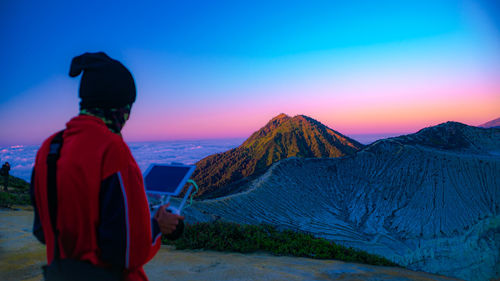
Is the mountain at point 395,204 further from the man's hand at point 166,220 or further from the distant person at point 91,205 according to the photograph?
the distant person at point 91,205

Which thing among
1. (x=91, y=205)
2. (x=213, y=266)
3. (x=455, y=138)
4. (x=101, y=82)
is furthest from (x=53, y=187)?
(x=455, y=138)

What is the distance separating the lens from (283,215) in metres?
12.9

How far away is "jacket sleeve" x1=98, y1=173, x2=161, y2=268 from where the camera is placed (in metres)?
1.43

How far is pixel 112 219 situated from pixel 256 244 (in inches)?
250

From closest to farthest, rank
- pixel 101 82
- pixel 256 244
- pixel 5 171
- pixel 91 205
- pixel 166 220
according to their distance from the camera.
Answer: pixel 91 205, pixel 101 82, pixel 166 220, pixel 256 244, pixel 5 171

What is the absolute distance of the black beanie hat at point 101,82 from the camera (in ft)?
5.38

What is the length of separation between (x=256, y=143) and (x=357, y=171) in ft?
59.0

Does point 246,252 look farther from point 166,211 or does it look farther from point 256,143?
point 256,143

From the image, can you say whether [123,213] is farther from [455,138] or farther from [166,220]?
[455,138]

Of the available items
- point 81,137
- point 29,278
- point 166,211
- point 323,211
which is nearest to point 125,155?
point 81,137

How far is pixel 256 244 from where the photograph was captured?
737 cm

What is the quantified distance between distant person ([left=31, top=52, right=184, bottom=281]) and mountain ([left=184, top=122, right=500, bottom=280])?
8636mm

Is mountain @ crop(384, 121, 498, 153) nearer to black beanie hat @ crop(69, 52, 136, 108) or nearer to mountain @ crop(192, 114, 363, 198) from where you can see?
mountain @ crop(192, 114, 363, 198)

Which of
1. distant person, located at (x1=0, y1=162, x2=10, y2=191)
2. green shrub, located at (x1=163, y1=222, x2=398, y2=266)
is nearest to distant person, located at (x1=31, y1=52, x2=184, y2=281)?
green shrub, located at (x1=163, y1=222, x2=398, y2=266)
